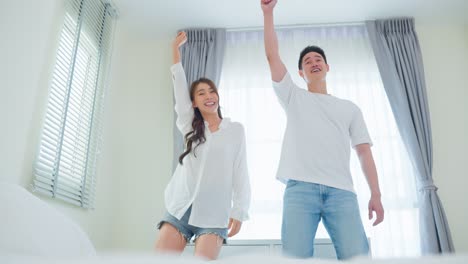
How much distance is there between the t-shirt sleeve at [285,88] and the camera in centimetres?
153

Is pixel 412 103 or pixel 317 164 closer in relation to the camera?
pixel 317 164

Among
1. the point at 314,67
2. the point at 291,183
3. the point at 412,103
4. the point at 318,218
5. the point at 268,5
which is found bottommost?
the point at 318,218

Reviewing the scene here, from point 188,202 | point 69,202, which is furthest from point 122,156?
point 188,202

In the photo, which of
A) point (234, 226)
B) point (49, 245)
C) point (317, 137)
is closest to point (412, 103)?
point (317, 137)

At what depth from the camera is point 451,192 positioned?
2877 millimetres

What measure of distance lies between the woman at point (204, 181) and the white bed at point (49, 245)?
0.61 metres

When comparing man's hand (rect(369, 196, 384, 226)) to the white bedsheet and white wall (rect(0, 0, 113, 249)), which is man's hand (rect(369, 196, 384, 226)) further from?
white wall (rect(0, 0, 113, 249))

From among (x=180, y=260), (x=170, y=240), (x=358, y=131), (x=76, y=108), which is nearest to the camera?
(x=180, y=260)

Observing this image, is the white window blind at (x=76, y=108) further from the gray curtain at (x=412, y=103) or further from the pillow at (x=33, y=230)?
the gray curtain at (x=412, y=103)

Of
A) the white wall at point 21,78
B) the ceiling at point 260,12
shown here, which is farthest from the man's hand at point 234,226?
the ceiling at point 260,12

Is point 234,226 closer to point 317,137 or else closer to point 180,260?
point 317,137

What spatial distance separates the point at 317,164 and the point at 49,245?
97 centimetres

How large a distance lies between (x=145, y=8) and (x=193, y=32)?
465 mm

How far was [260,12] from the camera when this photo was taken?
3.11m
